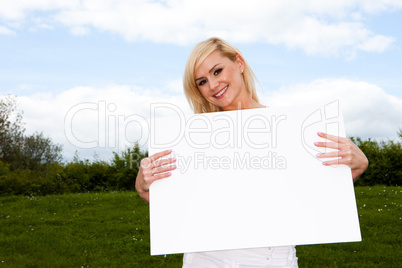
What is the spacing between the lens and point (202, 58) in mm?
2623

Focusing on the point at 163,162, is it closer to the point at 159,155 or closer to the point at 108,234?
the point at 159,155

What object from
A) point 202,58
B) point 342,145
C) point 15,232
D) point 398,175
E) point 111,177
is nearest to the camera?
point 342,145

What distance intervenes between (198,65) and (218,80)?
179mm

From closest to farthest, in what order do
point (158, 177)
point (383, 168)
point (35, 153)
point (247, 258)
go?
point (247, 258), point (158, 177), point (383, 168), point (35, 153)

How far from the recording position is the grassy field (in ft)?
20.7

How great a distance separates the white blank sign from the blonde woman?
5 centimetres

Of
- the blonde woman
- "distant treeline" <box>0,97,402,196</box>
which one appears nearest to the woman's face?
the blonde woman

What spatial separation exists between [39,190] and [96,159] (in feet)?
7.47

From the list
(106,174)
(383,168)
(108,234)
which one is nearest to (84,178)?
(106,174)

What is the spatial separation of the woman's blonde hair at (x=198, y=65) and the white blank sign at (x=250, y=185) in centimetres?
46

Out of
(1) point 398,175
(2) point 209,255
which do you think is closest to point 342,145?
(2) point 209,255

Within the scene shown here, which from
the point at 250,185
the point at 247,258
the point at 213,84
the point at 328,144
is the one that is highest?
the point at 213,84

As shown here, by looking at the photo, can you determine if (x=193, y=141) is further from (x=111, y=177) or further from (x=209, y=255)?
(x=111, y=177)

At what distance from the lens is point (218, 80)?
2650 mm
